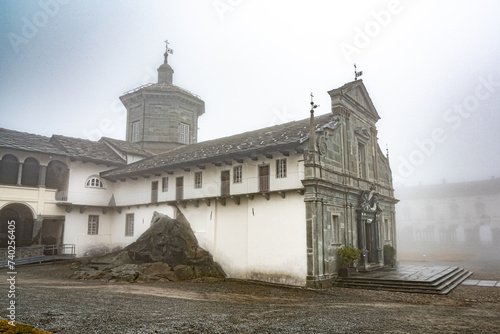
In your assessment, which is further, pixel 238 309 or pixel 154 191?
pixel 154 191

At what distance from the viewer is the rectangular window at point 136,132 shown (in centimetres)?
3291

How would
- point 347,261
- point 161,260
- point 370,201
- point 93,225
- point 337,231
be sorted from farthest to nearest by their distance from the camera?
1. point 93,225
2. point 370,201
3. point 161,260
4. point 337,231
5. point 347,261

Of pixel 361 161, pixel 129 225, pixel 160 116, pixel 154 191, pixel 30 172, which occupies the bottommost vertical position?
pixel 129 225

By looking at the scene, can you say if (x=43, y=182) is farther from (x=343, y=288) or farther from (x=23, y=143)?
(x=343, y=288)

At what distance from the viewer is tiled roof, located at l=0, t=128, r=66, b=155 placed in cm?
2336

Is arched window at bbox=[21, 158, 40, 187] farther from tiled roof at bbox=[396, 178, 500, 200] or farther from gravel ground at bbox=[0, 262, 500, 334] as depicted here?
tiled roof at bbox=[396, 178, 500, 200]

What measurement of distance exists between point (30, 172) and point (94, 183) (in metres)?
4.06

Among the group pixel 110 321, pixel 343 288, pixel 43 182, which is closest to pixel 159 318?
pixel 110 321

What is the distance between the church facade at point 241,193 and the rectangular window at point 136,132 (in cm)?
170

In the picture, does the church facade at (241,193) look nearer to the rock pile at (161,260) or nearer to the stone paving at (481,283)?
the rock pile at (161,260)

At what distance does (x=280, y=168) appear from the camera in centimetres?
1861

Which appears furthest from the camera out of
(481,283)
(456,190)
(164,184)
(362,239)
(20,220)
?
(456,190)

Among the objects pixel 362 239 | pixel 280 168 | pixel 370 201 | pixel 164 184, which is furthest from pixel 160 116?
pixel 362 239

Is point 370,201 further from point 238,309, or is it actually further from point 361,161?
point 238,309
